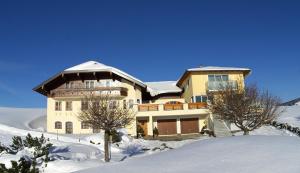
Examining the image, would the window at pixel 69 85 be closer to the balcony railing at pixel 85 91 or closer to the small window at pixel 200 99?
the balcony railing at pixel 85 91

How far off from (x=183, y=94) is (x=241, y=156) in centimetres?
3546

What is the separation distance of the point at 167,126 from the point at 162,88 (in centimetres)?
748

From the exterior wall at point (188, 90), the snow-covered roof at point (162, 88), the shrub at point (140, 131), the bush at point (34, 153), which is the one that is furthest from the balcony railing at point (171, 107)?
the bush at point (34, 153)

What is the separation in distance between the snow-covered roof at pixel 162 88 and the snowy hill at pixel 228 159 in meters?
31.7

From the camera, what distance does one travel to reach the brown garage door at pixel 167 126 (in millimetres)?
39375

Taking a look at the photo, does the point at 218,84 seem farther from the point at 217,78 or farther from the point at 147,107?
the point at 147,107

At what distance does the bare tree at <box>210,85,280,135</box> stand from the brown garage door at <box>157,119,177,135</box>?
24.7 feet

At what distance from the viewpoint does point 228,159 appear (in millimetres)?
9875

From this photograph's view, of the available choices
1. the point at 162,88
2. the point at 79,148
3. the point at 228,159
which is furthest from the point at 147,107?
the point at 228,159

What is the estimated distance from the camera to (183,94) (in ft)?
149

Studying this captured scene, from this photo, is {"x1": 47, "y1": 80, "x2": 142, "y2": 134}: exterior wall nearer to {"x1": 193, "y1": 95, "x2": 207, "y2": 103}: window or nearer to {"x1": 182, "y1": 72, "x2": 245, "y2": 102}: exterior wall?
{"x1": 182, "y1": 72, "x2": 245, "y2": 102}: exterior wall

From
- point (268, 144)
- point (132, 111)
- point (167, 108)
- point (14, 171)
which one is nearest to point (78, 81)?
point (132, 111)

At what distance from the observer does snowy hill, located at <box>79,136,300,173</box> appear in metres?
8.84

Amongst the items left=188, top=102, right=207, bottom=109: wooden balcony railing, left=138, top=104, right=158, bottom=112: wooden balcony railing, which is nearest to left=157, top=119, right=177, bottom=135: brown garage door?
left=138, top=104, right=158, bottom=112: wooden balcony railing
